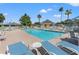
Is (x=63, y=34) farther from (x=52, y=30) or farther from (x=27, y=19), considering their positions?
(x=27, y=19)

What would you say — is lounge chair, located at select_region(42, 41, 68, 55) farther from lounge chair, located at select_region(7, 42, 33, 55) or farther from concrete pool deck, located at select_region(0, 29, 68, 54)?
lounge chair, located at select_region(7, 42, 33, 55)

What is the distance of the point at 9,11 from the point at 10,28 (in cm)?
31

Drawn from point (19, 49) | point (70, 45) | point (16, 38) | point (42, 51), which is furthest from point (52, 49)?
point (16, 38)

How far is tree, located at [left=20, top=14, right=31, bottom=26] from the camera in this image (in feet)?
13.3

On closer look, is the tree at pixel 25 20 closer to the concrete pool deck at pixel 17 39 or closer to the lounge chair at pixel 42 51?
the concrete pool deck at pixel 17 39

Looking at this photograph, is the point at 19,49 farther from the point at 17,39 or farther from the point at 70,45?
the point at 70,45

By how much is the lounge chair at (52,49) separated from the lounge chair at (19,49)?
0.94ft

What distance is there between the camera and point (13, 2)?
4.00 metres

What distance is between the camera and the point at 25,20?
412cm

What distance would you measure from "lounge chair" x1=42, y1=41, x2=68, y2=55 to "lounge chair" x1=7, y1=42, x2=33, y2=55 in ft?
0.94

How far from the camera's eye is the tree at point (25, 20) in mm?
4066

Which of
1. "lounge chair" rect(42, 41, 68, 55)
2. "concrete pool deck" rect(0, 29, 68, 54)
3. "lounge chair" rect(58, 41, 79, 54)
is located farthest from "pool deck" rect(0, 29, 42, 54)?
"lounge chair" rect(58, 41, 79, 54)

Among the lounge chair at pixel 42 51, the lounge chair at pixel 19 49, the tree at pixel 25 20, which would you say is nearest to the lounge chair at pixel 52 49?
the lounge chair at pixel 42 51
